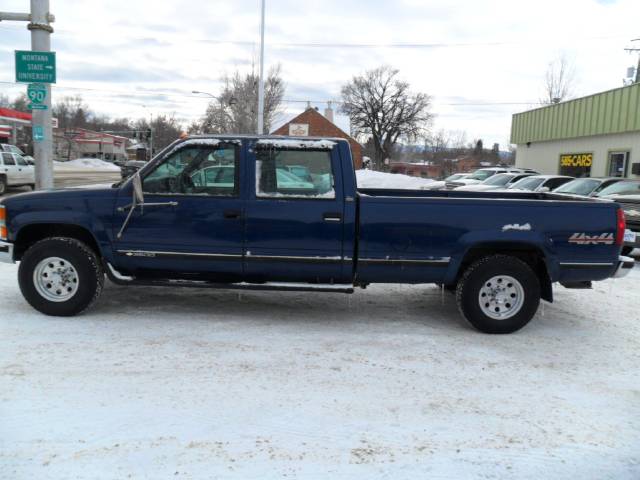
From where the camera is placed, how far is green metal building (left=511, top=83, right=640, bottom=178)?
20.1 metres

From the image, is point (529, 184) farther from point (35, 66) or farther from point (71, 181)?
point (71, 181)

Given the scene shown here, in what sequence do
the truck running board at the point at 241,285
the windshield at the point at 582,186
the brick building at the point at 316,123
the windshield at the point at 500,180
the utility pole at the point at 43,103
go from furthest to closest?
the brick building at the point at 316,123, the windshield at the point at 500,180, the windshield at the point at 582,186, the utility pole at the point at 43,103, the truck running board at the point at 241,285

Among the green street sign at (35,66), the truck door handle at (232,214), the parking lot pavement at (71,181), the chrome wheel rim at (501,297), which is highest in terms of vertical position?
the green street sign at (35,66)

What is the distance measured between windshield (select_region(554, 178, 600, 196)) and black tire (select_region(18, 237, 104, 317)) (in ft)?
40.0

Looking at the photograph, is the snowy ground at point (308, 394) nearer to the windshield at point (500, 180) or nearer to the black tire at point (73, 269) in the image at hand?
the black tire at point (73, 269)

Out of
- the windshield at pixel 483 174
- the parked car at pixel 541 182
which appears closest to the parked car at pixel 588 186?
the parked car at pixel 541 182

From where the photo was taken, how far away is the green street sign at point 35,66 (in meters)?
9.81

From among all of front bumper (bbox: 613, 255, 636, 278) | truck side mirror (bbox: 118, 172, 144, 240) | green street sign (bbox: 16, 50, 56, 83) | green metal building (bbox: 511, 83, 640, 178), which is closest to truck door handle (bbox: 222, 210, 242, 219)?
truck side mirror (bbox: 118, 172, 144, 240)

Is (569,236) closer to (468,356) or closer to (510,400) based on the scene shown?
(468,356)

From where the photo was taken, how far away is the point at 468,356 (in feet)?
15.8

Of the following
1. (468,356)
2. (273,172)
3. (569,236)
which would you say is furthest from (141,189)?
(569,236)

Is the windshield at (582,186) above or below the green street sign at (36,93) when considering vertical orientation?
below

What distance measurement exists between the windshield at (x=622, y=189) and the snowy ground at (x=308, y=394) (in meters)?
7.04

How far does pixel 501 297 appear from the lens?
539 centimetres
